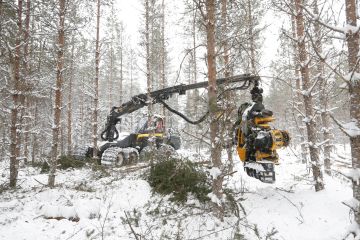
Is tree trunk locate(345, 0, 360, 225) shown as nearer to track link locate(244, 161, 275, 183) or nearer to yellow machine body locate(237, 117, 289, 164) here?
track link locate(244, 161, 275, 183)

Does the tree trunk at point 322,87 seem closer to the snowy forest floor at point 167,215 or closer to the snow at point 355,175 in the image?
the snow at point 355,175

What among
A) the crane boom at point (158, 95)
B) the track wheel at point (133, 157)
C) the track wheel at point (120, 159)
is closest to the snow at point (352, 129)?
the crane boom at point (158, 95)

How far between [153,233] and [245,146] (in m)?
2.71

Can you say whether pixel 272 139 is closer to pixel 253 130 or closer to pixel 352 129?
pixel 253 130

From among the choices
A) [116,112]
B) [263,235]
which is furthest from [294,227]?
[116,112]

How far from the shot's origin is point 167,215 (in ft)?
21.6

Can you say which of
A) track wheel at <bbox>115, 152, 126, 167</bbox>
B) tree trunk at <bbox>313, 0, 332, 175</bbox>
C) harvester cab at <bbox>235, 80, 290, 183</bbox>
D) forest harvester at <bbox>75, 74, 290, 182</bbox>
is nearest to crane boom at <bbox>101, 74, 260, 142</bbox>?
forest harvester at <bbox>75, 74, 290, 182</bbox>

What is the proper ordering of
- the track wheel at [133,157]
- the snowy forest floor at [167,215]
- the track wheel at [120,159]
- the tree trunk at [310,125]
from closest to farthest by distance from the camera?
1. the snowy forest floor at [167,215]
2. the tree trunk at [310,125]
3. the track wheel at [120,159]
4. the track wheel at [133,157]

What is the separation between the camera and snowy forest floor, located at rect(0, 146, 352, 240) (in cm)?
554

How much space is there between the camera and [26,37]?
12.3 meters

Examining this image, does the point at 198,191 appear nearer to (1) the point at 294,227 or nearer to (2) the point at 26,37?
(1) the point at 294,227

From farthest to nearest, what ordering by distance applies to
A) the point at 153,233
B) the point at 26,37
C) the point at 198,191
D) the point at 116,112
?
the point at 26,37 < the point at 116,112 < the point at 198,191 < the point at 153,233

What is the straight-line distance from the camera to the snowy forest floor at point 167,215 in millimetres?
5535

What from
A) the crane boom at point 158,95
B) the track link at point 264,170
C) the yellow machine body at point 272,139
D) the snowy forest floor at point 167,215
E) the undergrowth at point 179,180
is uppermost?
the crane boom at point 158,95
